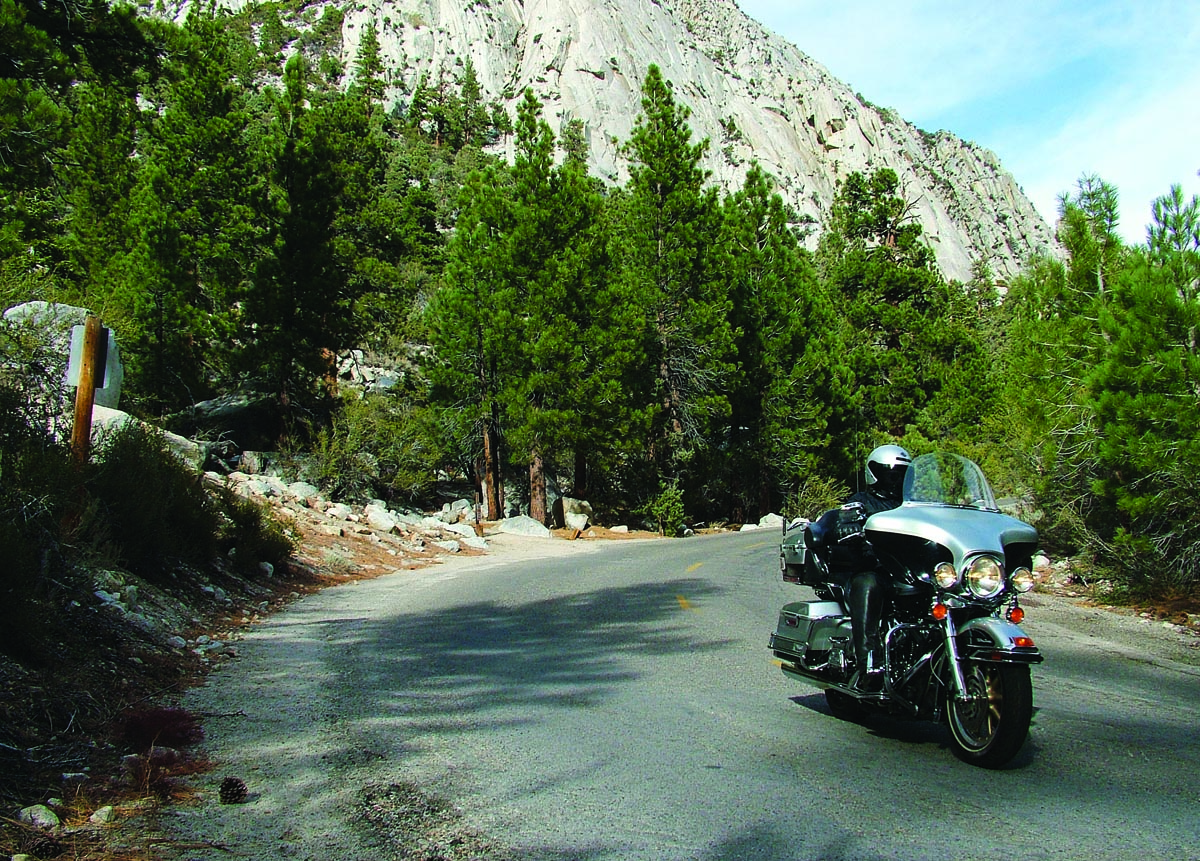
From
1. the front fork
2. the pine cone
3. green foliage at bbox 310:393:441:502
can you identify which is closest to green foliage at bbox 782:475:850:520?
green foliage at bbox 310:393:441:502

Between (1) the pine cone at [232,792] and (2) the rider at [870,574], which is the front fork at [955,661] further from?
(1) the pine cone at [232,792]

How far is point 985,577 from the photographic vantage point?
4738mm

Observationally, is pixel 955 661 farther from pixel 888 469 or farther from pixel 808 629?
pixel 888 469

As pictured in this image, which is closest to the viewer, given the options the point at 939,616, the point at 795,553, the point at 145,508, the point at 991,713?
the point at 991,713

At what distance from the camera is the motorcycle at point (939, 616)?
4641 mm

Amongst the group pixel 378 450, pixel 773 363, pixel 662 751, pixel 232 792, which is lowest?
pixel 662 751

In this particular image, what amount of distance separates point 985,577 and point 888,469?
4.31 ft

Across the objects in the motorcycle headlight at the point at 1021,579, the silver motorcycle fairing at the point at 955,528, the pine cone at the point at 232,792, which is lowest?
the pine cone at the point at 232,792

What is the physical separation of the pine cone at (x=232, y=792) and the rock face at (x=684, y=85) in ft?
336

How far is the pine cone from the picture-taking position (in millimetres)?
4191

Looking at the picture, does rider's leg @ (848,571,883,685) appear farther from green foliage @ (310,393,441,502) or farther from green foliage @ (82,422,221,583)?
green foliage @ (310,393,441,502)

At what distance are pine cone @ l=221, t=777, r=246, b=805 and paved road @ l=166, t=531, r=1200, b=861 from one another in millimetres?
88

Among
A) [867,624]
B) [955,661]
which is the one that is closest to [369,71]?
[867,624]

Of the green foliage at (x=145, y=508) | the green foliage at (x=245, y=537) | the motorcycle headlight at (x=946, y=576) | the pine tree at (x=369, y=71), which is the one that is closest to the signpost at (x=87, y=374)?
the green foliage at (x=145, y=508)
